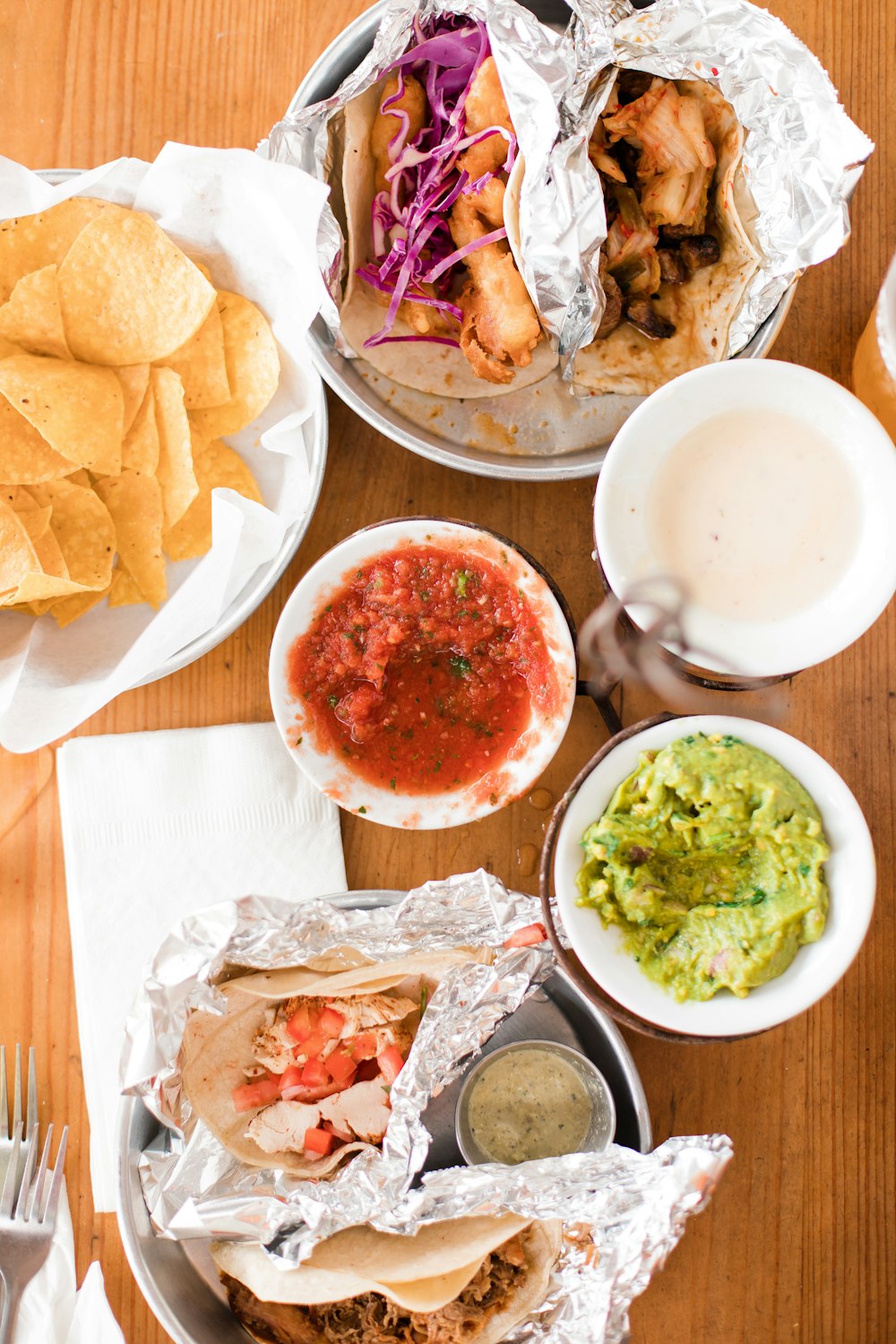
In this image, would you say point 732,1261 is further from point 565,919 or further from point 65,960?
point 65,960

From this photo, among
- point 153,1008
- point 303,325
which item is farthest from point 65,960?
point 303,325

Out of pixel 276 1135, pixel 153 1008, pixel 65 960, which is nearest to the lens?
pixel 153 1008

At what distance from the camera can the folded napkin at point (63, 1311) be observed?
1.54 m

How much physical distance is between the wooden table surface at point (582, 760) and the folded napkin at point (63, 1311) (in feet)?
0.13

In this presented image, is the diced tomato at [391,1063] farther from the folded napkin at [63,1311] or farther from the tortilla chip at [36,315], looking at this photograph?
the tortilla chip at [36,315]

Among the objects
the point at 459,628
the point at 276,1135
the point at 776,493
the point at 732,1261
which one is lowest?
the point at 732,1261

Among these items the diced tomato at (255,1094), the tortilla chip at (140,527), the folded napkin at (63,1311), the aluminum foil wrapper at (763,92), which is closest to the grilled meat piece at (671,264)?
the aluminum foil wrapper at (763,92)

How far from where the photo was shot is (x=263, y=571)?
155 centimetres

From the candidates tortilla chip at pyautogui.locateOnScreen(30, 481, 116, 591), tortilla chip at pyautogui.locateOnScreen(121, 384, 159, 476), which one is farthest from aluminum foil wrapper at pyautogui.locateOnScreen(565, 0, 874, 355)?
tortilla chip at pyautogui.locateOnScreen(30, 481, 116, 591)

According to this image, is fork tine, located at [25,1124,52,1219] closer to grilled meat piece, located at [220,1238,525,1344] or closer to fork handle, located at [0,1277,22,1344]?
fork handle, located at [0,1277,22,1344]

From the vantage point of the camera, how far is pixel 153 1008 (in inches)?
55.5

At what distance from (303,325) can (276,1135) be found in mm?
1100

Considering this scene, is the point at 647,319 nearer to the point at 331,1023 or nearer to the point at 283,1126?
the point at 331,1023

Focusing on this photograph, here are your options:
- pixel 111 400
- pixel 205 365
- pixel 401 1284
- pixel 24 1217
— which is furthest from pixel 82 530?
pixel 401 1284
